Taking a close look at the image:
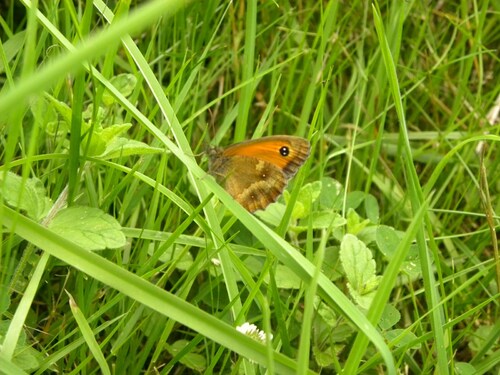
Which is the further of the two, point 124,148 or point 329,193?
point 329,193

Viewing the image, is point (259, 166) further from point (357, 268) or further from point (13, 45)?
point (13, 45)

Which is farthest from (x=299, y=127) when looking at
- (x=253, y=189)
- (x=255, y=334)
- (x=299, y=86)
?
(x=255, y=334)

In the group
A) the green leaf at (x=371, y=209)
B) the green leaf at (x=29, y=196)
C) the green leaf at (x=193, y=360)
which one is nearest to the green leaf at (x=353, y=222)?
the green leaf at (x=371, y=209)

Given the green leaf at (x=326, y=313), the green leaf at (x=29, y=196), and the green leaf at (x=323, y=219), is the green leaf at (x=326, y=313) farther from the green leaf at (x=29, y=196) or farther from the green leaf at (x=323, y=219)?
the green leaf at (x=29, y=196)

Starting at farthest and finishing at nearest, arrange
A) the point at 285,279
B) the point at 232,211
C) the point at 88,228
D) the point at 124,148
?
the point at 285,279 < the point at 124,148 < the point at 88,228 < the point at 232,211

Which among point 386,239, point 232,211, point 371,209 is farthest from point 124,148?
point 371,209

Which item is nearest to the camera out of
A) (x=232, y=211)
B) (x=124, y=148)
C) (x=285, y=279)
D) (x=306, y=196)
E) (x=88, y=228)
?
(x=232, y=211)

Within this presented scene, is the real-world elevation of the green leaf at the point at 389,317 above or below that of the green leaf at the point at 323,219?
below
